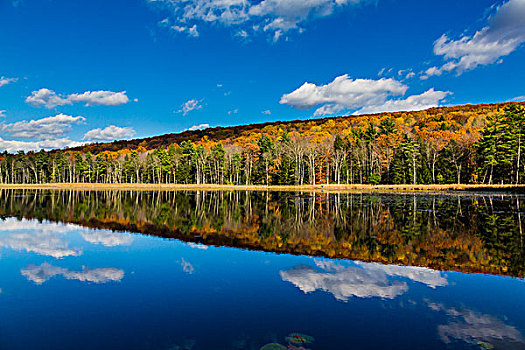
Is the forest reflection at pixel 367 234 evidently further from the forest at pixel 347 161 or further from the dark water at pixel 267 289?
the forest at pixel 347 161

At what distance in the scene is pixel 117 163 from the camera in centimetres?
10625

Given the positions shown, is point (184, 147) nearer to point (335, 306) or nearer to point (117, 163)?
point (117, 163)

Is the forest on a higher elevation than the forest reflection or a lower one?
higher

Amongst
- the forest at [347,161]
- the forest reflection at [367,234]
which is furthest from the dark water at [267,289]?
the forest at [347,161]

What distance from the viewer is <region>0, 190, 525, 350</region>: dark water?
5.93 meters

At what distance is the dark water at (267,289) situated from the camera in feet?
19.5

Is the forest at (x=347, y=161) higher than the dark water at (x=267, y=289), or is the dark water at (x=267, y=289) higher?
the forest at (x=347, y=161)

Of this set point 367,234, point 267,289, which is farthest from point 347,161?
point 267,289

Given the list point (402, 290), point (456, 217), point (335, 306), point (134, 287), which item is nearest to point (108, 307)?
point (134, 287)

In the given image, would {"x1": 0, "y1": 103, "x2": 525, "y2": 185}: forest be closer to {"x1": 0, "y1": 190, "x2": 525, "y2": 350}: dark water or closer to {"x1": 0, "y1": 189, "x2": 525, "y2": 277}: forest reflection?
{"x1": 0, "y1": 189, "x2": 525, "y2": 277}: forest reflection

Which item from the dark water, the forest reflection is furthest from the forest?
the dark water

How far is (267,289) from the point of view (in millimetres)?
8555

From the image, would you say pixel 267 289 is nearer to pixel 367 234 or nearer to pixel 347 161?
pixel 367 234

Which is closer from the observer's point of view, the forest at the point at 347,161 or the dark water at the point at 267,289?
the dark water at the point at 267,289
